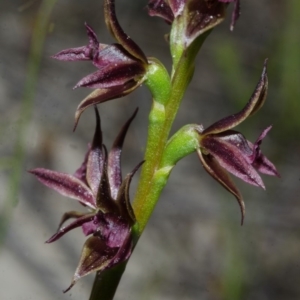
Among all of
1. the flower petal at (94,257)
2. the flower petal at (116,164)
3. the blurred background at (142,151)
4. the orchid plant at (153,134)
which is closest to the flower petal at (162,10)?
the orchid plant at (153,134)

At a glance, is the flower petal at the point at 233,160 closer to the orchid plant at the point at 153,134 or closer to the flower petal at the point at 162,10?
the orchid plant at the point at 153,134

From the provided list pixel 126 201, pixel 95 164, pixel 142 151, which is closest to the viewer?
pixel 126 201

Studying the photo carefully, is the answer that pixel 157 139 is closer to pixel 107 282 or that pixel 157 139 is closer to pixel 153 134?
pixel 153 134

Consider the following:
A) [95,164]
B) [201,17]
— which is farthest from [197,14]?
[95,164]

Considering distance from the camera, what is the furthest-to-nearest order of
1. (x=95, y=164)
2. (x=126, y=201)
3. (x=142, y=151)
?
1. (x=142, y=151)
2. (x=95, y=164)
3. (x=126, y=201)

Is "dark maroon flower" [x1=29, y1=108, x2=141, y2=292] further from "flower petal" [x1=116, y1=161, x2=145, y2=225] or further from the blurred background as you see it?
the blurred background

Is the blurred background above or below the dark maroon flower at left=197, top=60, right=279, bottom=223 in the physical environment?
below

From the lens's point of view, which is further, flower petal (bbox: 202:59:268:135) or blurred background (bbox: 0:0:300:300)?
blurred background (bbox: 0:0:300:300)

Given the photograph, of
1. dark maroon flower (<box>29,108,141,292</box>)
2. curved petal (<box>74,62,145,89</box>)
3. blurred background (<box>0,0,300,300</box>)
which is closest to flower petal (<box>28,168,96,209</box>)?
dark maroon flower (<box>29,108,141,292</box>)
